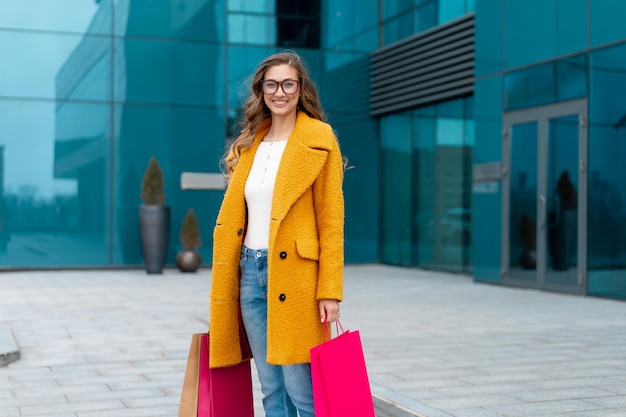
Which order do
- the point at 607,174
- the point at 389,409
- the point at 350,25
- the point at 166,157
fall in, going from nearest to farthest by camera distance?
the point at 389,409 < the point at 607,174 < the point at 166,157 < the point at 350,25

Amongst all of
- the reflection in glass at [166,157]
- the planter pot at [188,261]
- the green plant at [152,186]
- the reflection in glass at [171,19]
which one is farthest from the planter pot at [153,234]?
the reflection in glass at [171,19]

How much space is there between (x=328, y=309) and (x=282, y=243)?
0.30m

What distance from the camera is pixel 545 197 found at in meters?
12.6

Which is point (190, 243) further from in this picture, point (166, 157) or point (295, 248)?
point (295, 248)

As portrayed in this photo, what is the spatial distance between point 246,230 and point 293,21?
15.3 m

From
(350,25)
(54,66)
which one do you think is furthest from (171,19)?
(350,25)

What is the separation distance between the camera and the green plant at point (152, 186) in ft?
53.3

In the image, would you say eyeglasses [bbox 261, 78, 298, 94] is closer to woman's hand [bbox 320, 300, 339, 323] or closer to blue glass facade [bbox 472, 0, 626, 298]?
woman's hand [bbox 320, 300, 339, 323]

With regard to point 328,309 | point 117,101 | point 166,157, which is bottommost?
point 328,309

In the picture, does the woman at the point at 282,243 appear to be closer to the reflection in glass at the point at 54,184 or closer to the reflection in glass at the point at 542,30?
the reflection in glass at the point at 542,30

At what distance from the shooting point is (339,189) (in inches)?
134

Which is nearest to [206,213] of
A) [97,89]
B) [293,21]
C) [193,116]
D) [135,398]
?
[193,116]

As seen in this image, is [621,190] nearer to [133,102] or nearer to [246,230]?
[246,230]

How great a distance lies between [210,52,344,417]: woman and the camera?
3.30 metres
